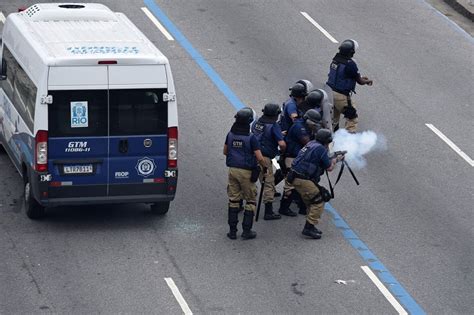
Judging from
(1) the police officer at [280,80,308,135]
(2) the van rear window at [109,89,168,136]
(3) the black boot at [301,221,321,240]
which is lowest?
(3) the black boot at [301,221,321,240]

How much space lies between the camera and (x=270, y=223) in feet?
58.1

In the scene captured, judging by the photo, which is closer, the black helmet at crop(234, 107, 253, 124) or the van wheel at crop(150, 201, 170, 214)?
the black helmet at crop(234, 107, 253, 124)

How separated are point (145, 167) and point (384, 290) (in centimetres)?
359

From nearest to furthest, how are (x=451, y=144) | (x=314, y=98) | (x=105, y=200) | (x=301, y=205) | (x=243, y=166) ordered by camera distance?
1. (x=243, y=166)
2. (x=105, y=200)
3. (x=314, y=98)
4. (x=301, y=205)
5. (x=451, y=144)

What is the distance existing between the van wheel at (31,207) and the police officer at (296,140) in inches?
133

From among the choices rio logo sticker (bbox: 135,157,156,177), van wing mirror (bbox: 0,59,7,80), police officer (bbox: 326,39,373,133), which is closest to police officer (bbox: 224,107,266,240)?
rio logo sticker (bbox: 135,157,156,177)

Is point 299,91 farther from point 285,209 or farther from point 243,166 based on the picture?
point 243,166

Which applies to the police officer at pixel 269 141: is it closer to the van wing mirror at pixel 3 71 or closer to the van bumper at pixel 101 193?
the van bumper at pixel 101 193

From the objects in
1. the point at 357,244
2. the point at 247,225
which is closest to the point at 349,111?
the point at 357,244

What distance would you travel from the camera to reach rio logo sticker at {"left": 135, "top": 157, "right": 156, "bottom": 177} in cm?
1677

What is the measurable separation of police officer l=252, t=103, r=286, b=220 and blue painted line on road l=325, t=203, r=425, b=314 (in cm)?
89

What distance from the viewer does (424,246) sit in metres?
17.1

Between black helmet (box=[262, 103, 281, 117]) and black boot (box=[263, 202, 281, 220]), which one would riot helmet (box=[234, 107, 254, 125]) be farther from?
black boot (box=[263, 202, 281, 220])

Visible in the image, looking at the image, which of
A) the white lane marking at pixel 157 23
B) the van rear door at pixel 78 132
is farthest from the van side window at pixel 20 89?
the white lane marking at pixel 157 23
